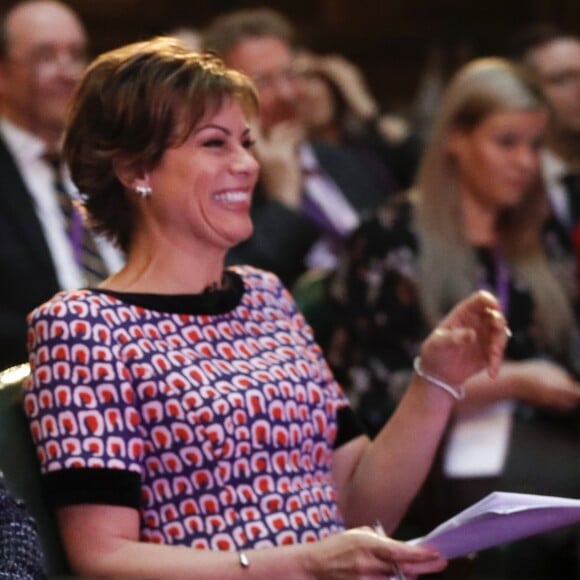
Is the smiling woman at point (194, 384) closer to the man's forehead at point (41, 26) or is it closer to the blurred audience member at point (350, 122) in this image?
the man's forehead at point (41, 26)

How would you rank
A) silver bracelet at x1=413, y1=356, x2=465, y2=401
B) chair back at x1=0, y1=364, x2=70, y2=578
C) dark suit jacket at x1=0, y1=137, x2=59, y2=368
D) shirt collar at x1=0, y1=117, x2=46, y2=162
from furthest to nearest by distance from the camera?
shirt collar at x1=0, y1=117, x2=46, y2=162 → dark suit jacket at x1=0, y1=137, x2=59, y2=368 → silver bracelet at x1=413, y1=356, x2=465, y2=401 → chair back at x1=0, y1=364, x2=70, y2=578

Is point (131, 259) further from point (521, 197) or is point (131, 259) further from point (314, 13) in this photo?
point (314, 13)

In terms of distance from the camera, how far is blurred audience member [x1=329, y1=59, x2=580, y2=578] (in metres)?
3.06

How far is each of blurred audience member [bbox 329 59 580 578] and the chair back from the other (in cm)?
103

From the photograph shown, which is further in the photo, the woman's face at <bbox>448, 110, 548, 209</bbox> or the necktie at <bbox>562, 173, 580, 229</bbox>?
the necktie at <bbox>562, 173, 580, 229</bbox>

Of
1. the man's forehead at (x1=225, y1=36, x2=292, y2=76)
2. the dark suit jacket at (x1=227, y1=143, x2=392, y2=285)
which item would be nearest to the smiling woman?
the dark suit jacket at (x1=227, y1=143, x2=392, y2=285)

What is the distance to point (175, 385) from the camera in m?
2.02

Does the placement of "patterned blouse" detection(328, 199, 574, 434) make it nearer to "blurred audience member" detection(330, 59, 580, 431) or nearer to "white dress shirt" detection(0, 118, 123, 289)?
"blurred audience member" detection(330, 59, 580, 431)

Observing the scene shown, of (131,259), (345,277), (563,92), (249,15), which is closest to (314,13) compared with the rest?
(563,92)

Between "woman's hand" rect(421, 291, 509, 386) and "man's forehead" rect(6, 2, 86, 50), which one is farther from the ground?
"man's forehead" rect(6, 2, 86, 50)

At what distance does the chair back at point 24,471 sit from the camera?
2.00 m

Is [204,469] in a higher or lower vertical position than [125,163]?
lower

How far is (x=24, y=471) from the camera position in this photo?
2016 mm

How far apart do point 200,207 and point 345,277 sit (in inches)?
40.8
